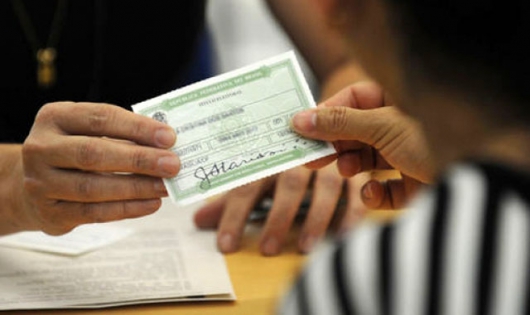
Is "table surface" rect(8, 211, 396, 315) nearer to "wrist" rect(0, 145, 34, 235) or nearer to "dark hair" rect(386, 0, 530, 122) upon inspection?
"wrist" rect(0, 145, 34, 235)

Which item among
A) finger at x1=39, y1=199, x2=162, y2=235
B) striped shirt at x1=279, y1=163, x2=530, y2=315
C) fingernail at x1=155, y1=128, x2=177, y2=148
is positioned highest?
fingernail at x1=155, y1=128, x2=177, y2=148

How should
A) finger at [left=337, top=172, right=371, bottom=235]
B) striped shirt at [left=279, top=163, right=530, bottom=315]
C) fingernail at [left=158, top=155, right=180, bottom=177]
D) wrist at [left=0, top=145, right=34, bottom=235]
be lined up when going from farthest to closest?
finger at [left=337, top=172, right=371, bottom=235] → wrist at [left=0, top=145, right=34, bottom=235] → fingernail at [left=158, top=155, right=180, bottom=177] → striped shirt at [left=279, top=163, right=530, bottom=315]

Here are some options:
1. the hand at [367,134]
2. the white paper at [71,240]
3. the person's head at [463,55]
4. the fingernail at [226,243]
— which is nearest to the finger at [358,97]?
the hand at [367,134]

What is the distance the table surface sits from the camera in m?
1.19

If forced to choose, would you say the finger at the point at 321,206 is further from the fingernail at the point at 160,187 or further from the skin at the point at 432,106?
the skin at the point at 432,106

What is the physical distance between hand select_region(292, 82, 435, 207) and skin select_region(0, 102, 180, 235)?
0.19 meters

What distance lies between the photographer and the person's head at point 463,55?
0.57 m

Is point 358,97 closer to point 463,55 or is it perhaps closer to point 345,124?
point 345,124

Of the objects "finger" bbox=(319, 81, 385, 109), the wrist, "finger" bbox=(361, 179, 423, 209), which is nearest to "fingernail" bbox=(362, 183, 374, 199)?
"finger" bbox=(361, 179, 423, 209)

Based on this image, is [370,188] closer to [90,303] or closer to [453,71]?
[90,303]

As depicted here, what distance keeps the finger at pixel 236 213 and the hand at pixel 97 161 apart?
185 millimetres

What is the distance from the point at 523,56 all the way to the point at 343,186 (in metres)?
0.93

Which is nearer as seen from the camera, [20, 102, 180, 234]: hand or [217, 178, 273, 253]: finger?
[20, 102, 180, 234]: hand

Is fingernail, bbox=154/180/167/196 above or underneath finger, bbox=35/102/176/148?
underneath
